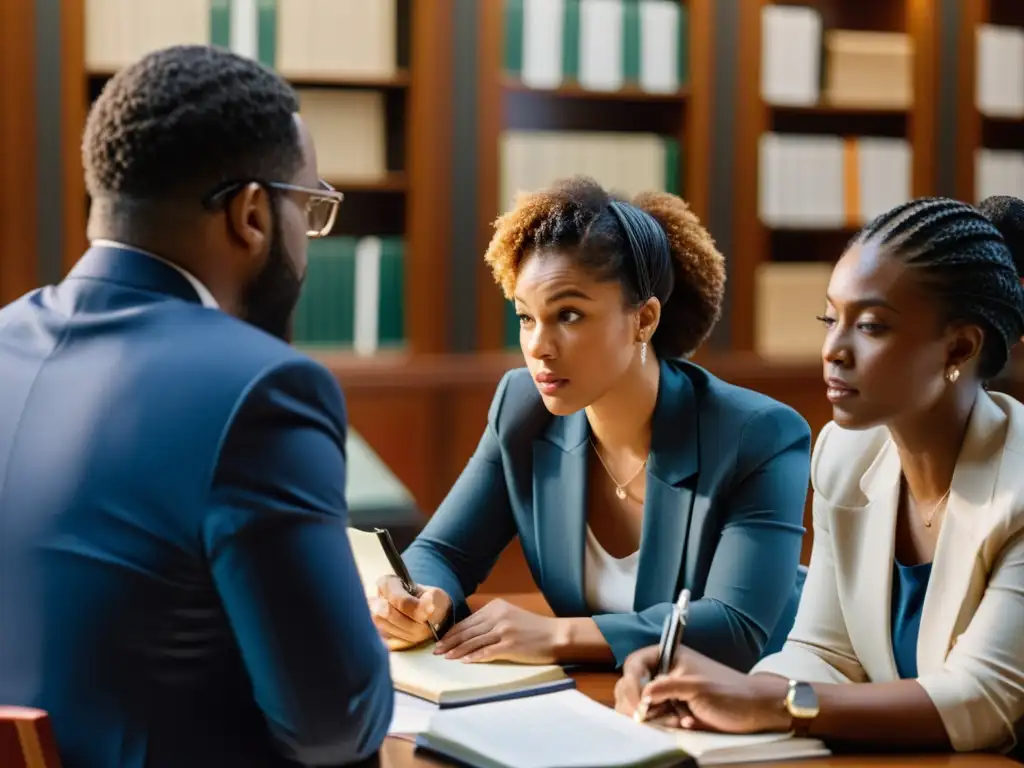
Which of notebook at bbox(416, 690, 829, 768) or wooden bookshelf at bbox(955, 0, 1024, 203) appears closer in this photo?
notebook at bbox(416, 690, 829, 768)

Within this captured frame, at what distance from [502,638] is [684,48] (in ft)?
10.5

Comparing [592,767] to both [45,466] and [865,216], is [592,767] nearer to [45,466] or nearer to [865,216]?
[45,466]

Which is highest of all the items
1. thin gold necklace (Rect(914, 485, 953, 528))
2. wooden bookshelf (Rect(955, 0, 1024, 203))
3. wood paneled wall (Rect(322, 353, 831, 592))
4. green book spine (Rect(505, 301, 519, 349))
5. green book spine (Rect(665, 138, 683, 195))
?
wooden bookshelf (Rect(955, 0, 1024, 203))

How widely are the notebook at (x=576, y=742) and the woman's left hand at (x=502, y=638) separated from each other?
0.18 meters

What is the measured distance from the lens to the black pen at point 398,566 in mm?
1593

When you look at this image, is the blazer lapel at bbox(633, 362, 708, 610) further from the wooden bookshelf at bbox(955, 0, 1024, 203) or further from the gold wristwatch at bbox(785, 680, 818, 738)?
the wooden bookshelf at bbox(955, 0, 1024, 203)

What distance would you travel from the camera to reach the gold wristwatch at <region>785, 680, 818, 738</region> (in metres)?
1.39

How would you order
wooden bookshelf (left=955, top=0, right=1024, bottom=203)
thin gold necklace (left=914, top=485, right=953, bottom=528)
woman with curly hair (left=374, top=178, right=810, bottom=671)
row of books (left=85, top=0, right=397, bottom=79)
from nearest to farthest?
thin gold necklace (left=914, top=485, right=953, bottom=528), woman with curly hair (left=374, top=178, right=810, bottom=671), row of books (left=85, top=0, right=397, bottom=79), wooden bookshelf (left=955, top=0, right=1024, bottom=203)

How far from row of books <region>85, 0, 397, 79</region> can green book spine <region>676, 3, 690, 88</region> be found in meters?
0.95

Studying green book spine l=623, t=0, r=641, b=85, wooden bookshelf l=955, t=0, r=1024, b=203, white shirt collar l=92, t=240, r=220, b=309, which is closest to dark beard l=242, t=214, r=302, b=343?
white shirt collar l=92, t=240, r=220, b=309

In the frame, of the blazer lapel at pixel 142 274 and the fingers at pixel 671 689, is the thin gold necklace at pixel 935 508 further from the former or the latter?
the blazer lapel at pixel 142 274

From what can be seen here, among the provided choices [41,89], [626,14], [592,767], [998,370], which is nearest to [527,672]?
[592,767]

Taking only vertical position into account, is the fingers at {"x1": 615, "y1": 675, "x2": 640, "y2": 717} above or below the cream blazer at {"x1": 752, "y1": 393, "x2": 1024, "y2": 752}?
below

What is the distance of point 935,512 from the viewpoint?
160 cm
